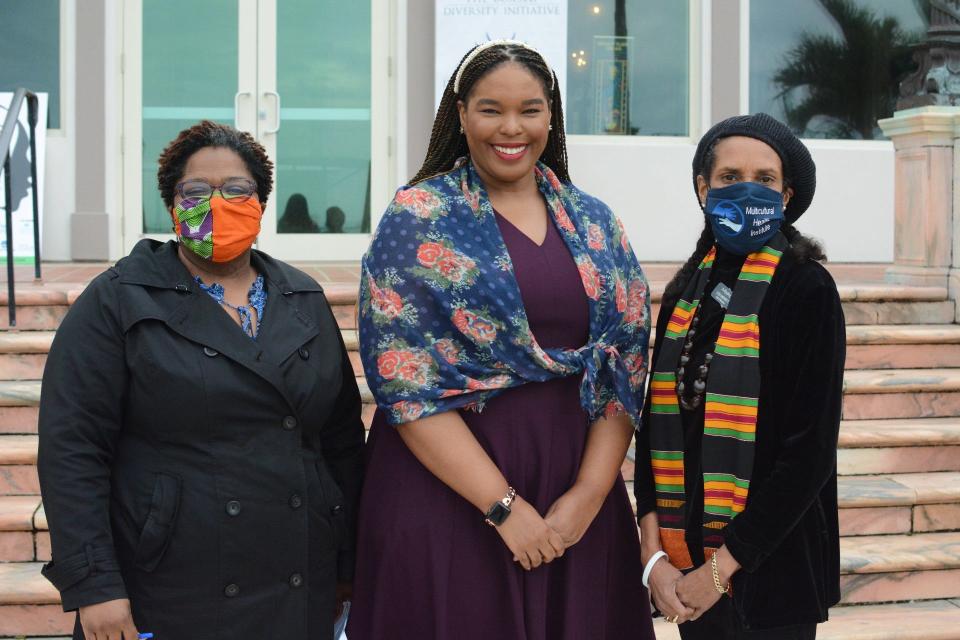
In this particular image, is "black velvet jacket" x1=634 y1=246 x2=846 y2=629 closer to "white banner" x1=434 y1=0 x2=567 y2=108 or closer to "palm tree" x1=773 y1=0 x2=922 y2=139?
"white banner" x1=434 y1=0 x2=567 y2=108

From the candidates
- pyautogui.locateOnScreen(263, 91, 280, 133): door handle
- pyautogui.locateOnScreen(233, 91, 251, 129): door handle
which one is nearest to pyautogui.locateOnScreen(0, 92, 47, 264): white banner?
pyautogui.locateOnScreen(233, 91, 251, 129): door handle

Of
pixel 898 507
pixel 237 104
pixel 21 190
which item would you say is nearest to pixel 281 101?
pixel 237 104

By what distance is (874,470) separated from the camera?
4512 millimetres

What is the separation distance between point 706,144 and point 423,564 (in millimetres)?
1148

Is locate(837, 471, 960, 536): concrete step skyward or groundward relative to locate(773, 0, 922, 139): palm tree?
groundward

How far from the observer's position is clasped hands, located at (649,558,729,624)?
2.20 m

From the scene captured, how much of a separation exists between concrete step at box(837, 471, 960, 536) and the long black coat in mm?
2764

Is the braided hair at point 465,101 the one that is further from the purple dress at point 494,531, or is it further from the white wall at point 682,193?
the white wall at point 682,193

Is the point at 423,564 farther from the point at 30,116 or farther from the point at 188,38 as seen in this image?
the point at 188,38

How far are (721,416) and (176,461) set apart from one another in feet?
3.81

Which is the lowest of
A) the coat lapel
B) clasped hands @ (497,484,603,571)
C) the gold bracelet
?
the gold bracelet

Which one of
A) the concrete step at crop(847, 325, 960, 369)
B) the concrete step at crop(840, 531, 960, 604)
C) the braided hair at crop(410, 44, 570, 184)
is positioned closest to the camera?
the braided hair at crop(410, 44, 570, 184)

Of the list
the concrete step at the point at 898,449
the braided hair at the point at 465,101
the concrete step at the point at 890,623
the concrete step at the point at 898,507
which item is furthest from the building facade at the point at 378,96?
the braided hair at the point at 465,101

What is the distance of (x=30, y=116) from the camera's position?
225 inches
